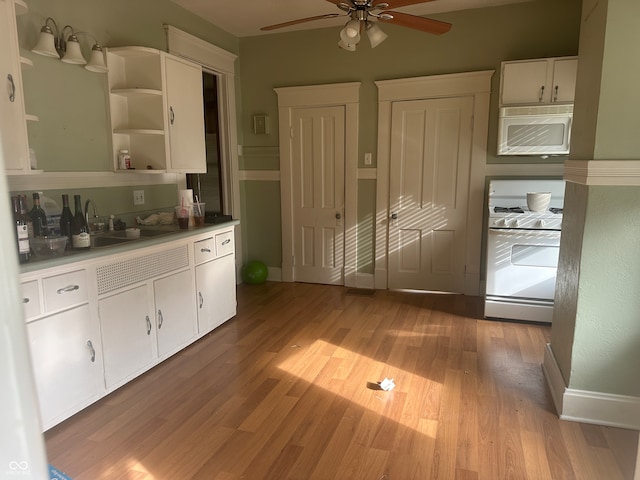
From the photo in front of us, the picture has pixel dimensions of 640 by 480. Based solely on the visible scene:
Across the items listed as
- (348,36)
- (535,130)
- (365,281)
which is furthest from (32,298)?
(535,130)

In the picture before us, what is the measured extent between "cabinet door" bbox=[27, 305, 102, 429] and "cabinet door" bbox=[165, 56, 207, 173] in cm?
145

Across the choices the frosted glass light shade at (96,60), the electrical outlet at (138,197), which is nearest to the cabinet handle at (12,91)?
the frosted glass light shade at (96,60)

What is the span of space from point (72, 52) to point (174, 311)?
181 centimetres

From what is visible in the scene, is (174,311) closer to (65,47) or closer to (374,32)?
(65,47)

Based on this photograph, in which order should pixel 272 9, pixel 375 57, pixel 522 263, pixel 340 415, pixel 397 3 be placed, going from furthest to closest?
pixel 375 57
pixel 272 9
pixel 522 263
pixel 397 3
pixel 340 415

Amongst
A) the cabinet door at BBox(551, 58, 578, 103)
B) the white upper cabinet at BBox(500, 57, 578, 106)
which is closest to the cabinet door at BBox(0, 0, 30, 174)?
the white upper cabinet at BBox(500, 57, 578, 106)

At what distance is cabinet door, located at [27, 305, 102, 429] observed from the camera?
2.10m

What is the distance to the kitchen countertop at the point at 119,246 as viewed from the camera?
207 centimetres

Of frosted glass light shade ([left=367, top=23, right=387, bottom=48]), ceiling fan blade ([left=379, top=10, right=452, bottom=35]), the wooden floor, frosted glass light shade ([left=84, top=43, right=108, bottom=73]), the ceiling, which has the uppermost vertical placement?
the ceiling

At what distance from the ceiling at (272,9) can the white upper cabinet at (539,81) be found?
2.34ft

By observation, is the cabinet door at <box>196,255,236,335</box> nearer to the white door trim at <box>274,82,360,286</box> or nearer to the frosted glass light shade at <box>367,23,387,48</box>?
the white door trim at <box>274,82,360,286</box>

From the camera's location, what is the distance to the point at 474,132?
423cm

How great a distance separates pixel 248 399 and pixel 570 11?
419 cm

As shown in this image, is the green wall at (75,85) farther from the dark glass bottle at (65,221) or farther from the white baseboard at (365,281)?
the white baseboard at (365,281)
